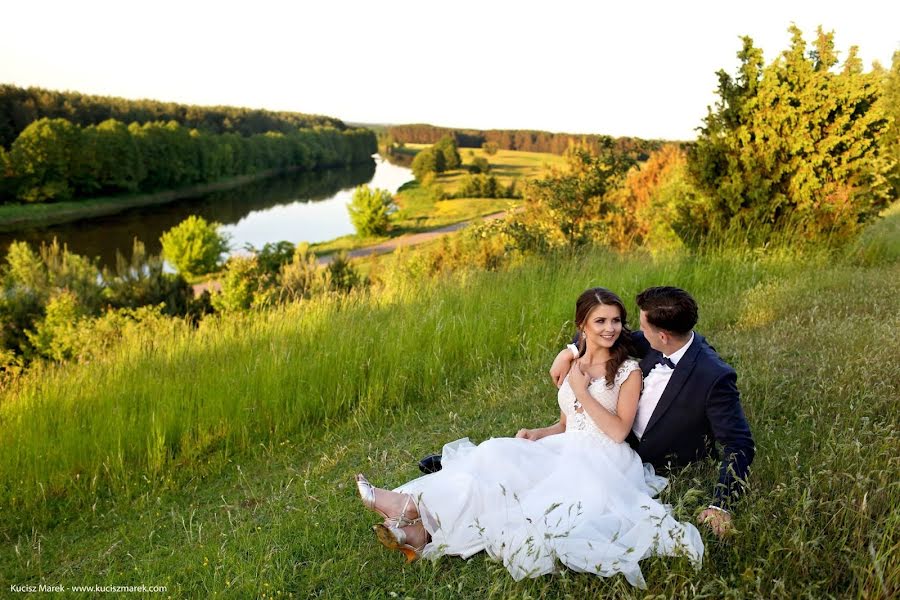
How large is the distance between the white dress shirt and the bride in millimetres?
113

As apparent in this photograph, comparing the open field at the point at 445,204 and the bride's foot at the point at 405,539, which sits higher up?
the bride's foot at the point at 405,539

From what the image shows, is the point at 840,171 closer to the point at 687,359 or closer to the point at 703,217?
the point at 703,217

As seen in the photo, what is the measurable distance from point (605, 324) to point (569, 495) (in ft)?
2.94

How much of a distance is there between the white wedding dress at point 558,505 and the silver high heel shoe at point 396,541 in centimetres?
5

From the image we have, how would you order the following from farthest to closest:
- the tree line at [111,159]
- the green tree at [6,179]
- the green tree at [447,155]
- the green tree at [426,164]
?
the green tree at [447,155]
the green tree at [426,164]
the tree line at [111,159]
the green tree at [6,179]

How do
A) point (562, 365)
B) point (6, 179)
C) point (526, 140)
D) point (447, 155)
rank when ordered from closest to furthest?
1. point (562, 365)
2. point (6, 179)
3. point (447, 155)
4. point (526, 140)

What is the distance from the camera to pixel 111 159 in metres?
60.2

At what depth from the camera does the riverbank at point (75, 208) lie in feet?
160

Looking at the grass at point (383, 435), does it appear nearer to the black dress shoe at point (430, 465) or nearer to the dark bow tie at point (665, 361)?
the black dress shoe at point (430, 465)

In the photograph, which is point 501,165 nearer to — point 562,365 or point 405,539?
point 562,365

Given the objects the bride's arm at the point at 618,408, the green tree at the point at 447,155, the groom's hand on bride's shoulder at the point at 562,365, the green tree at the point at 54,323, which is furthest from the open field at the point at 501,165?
the bride's arm at the point at 618,408

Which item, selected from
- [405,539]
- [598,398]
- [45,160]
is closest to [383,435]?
[405,539]

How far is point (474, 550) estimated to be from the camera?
9.29 feet

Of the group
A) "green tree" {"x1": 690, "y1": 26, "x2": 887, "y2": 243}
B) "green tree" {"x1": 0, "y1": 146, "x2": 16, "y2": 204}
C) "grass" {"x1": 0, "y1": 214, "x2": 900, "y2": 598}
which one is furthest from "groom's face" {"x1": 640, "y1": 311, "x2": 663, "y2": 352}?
"green tree" {"x1": 0, "y1": 146, "x2": 16, "y2": 204}
